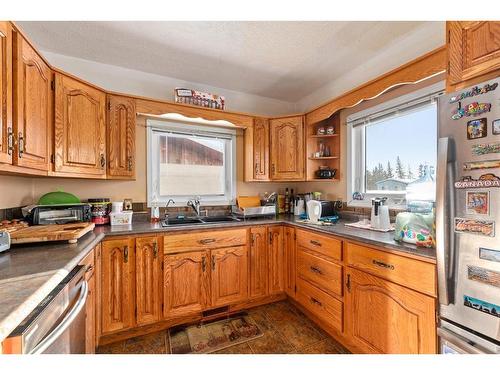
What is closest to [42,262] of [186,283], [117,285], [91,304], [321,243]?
[91,304]

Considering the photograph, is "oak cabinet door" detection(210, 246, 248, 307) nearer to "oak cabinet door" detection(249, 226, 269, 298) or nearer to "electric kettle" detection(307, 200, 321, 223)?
"oak cabinet door" detection(249, 226, 269, 298)

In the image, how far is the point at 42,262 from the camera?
36.4 inches

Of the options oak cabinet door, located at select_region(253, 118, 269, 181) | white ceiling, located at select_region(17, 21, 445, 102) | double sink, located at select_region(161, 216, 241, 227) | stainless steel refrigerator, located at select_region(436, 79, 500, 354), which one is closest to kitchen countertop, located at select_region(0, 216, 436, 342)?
stainless steel refrigerator, located at select_region(436, 79, 500, 354)

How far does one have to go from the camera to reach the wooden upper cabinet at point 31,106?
1112 mm

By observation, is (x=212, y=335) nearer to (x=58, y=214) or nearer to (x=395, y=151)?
(x=58, y=214)

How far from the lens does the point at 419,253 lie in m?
1.12

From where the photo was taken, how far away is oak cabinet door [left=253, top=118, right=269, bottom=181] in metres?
2.46

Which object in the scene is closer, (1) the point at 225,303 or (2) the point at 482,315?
(2) the point at 482,315

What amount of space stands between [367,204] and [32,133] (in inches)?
101

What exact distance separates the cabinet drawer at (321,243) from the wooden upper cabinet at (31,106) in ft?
6.40

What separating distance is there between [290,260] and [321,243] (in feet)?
1.61

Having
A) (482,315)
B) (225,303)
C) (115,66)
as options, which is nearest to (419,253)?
(482,315)

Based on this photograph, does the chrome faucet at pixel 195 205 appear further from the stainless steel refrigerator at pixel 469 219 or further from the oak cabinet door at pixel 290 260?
the stainless steel refrigerator at pixel 469 219
